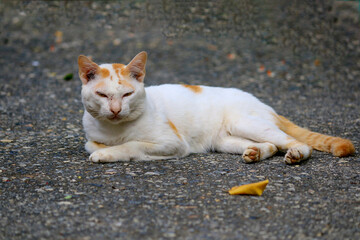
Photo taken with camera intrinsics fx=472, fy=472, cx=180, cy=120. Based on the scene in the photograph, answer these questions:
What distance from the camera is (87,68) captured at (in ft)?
13.9

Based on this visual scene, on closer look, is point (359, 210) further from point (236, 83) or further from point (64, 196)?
point (236, 83)

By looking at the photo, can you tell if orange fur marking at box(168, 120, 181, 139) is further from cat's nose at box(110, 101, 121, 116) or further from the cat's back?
cat's nose at box(110, 101, 121, 116)

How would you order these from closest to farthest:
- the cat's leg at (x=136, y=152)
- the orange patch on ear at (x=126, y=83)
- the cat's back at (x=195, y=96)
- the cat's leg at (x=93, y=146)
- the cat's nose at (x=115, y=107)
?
1. the cat's nose at (x=115, y=107)
2. the orange patch on ear at (x=126, y=83)
3. the cat's leg at (x=136, y=152)
4. the cat's leg at (x=93, y=146)
5. the cat's back at (x=195, y=96)

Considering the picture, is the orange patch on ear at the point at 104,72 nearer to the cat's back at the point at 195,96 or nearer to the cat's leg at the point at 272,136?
the cat's back at the point at 195,96

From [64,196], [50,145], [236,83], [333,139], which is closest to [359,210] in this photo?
[333,139]

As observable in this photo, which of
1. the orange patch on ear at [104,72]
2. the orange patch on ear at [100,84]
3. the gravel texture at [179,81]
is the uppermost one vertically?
the orange patch on ear at [104,72]

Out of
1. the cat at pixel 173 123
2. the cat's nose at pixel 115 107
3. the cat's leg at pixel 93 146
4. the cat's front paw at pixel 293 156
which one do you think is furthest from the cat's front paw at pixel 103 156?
the cat's front paw at pixel 293 156

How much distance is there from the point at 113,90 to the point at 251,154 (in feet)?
4.53

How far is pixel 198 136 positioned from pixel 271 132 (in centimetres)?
75

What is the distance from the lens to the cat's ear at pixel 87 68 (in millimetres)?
4199

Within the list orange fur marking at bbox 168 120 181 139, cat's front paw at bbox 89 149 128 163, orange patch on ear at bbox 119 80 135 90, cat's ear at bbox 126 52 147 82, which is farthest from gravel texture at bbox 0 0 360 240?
cat's ear at bbox 126 52 147 82

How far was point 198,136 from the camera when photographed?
15.9 ft

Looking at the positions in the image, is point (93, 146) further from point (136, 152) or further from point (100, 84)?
point (100, 84)

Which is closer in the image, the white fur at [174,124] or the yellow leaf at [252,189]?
the yellow leaf at [252,189]
